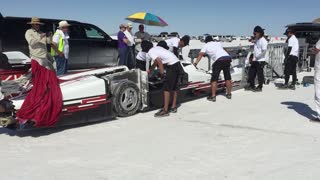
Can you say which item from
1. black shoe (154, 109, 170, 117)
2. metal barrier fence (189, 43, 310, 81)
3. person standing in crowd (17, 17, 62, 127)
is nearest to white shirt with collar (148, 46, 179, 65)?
black shoe (154, 109, 170, 117)

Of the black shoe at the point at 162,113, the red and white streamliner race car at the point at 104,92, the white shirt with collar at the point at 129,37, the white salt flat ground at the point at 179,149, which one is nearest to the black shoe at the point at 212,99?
the red and white streamliner race car at the point at 104,92

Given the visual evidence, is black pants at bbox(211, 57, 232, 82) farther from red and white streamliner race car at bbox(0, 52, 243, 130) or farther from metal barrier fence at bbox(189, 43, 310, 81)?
metal barrier fence at bbox(189, 43, 310, 81)

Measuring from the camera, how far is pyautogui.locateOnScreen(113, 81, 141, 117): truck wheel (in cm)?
762

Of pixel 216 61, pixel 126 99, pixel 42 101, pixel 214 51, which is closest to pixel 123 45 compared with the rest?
pixel 214 51

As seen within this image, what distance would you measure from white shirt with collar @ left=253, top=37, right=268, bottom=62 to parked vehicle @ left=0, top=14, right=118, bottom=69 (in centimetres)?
395

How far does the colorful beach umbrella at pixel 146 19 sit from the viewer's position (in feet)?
50.6

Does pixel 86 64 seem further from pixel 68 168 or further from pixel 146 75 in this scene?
pixel 68 168

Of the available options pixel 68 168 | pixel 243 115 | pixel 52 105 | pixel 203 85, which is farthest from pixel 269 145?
pixel 203 85

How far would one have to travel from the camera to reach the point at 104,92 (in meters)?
7.20

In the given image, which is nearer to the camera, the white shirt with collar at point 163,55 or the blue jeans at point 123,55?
the white shirt with collar at point 163,55

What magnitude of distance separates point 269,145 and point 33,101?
3.42m

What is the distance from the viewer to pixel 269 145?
591 centimetres

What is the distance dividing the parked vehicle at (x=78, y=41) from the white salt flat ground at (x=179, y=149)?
11.8 ft

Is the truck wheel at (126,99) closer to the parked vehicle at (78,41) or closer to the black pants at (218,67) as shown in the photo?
the black pants at (218,67)
